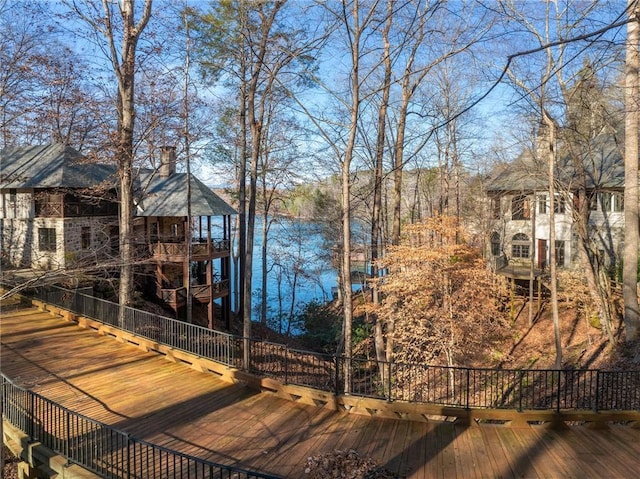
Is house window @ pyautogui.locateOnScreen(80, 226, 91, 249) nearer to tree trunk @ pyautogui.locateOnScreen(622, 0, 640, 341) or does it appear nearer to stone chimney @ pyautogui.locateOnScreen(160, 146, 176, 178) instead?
stone chimney @ pyautogui.locateOnScreen(160, 146, 176, 178)

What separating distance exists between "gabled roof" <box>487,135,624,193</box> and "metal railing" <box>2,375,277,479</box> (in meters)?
18.6

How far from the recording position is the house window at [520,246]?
2644 centimetres

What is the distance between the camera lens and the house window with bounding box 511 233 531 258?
86.7 ft

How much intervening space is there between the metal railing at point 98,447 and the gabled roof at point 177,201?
12505 millimetres

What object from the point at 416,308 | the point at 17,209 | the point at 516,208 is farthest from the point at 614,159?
the point at 17,209

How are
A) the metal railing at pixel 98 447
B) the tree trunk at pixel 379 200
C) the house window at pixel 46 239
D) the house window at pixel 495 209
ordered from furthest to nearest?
the house window at pixel 495 209
the house window at pixel 46 239
the tree trunk at pixel 379 200
the metal railing at pixel 98 447

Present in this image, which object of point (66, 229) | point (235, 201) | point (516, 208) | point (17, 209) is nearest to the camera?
point (66, 229)

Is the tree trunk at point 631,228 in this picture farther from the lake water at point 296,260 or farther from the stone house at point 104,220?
the stone house at point 104,220

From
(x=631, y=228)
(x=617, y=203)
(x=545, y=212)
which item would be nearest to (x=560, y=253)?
(x=545, y=212)

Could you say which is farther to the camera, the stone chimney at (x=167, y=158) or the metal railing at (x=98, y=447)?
the stone chimney at (x=167, y=158)

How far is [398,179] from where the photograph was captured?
16.0 metres

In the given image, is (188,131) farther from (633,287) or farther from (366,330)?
(633,287)

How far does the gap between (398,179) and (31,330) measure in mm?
13020

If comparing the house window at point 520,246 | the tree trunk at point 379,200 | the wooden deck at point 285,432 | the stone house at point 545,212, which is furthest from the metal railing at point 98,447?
the house window at point 520,246
